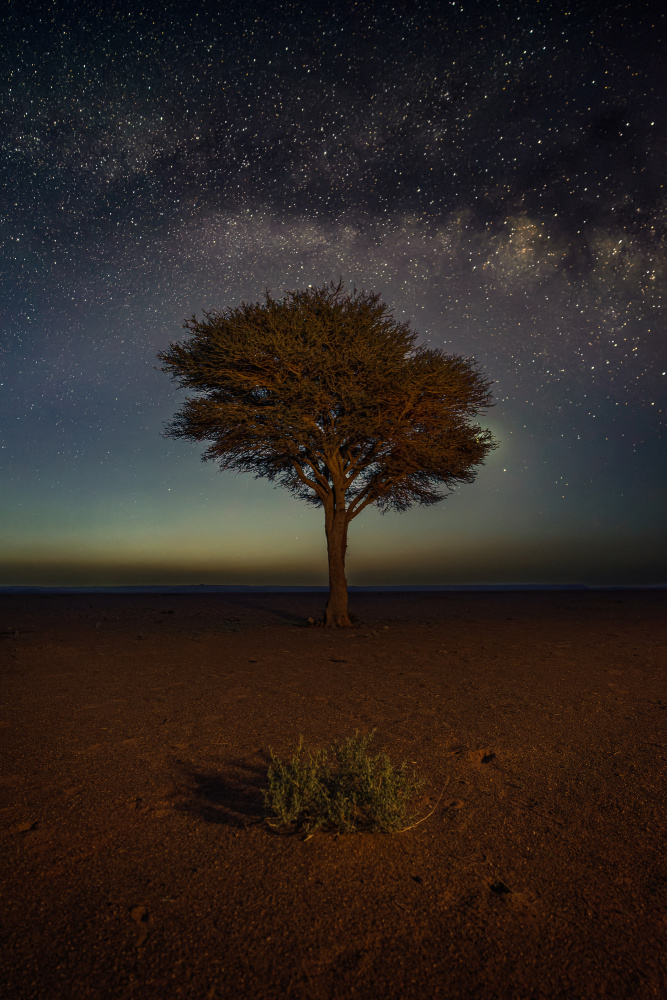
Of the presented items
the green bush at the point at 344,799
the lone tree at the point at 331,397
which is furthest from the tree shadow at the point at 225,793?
the lone tree at the point at 331,397

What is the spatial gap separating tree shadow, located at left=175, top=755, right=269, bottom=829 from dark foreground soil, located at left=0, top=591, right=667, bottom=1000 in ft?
0.07

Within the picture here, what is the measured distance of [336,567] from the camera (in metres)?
17.9

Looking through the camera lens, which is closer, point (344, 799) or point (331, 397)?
point (344, 799)

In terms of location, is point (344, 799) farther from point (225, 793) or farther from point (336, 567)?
point (336, 567)

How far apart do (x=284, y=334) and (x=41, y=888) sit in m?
14.4

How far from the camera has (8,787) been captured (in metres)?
4.60

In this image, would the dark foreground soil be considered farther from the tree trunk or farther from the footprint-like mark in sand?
the tree trunk

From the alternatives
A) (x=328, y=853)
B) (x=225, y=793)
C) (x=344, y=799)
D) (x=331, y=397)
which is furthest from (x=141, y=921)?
(x=331, y=397)

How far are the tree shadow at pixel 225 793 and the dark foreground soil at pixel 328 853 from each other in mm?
21

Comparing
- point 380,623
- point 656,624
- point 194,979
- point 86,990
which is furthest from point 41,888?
point 656,624

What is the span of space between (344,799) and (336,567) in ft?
46.5

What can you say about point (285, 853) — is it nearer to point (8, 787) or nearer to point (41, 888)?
point (41, 888)

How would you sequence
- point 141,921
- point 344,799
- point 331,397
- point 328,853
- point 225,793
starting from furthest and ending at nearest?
point 331,397, point 225,793, point 344,799, point 328,853, point 141,921

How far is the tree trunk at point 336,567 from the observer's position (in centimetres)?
1780
